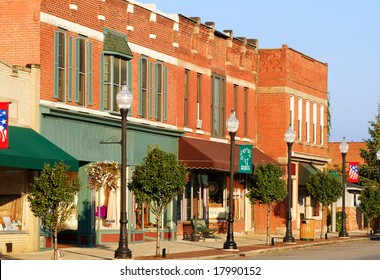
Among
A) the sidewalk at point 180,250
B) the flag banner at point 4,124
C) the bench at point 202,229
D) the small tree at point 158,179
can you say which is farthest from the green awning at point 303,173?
the flag banner at point 4,124

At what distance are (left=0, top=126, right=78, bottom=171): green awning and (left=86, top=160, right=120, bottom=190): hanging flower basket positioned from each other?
10.8 feet

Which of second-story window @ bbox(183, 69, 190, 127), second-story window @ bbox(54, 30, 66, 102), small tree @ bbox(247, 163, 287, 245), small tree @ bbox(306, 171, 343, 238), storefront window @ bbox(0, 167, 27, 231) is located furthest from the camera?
small tree @ bbox(306, 171, 343, 238)

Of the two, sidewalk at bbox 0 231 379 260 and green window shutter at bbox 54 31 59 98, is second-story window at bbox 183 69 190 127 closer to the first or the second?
sidewalk at bbox 0 231 379 260

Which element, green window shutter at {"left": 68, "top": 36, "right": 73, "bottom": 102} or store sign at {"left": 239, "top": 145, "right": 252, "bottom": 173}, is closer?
green window shutter at {"left": 68, "top": 36, "right": 73, "bottom": 102}

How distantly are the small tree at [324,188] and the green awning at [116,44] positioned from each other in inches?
608

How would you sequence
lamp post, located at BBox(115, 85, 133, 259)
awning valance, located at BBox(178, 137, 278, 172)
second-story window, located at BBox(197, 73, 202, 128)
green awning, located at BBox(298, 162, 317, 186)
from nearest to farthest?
1. lamp post, located at BBox(115, 85, 133, 259)
2. awning valance, located at BBox(178, 137, 278, 172)
3. second-story window, located at BBox(197, 73, 202, 128)
4. green awning, located at BBox(298, 162, 317, 186)

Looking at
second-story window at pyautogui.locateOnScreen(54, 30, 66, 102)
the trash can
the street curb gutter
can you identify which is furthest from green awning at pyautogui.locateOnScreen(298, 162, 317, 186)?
second-story window at pyautogui.locateOnScreen(54, 30, 66, 102)

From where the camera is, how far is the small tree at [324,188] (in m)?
52.8

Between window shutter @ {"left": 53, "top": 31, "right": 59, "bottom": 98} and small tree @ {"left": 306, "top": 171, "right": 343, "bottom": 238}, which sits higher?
window shutter @ {"left": 53, "top": 31, "right": 59, "bottom": 98}

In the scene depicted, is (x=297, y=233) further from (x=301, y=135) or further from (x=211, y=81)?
(x=211, y=81)

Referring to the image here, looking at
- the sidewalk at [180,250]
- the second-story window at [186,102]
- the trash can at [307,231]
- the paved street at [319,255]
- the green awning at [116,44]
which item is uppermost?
the green awning at [116,44]

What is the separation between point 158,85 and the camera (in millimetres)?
44844

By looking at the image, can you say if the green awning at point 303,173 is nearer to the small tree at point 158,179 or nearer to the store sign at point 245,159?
the store sign at point 245,159

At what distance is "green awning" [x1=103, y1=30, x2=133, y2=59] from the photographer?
39781 mm
